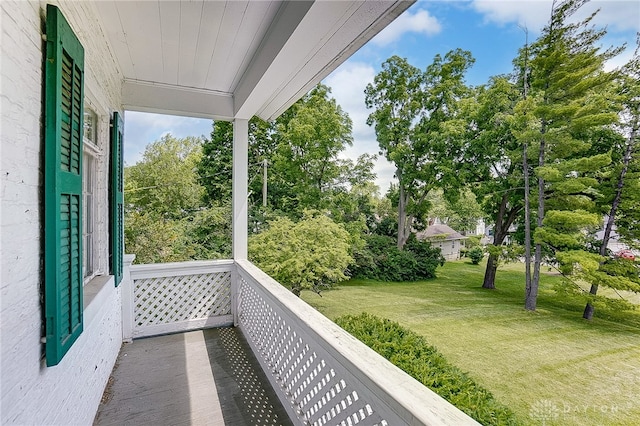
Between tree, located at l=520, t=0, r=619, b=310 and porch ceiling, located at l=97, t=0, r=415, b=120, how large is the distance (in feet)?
14.1

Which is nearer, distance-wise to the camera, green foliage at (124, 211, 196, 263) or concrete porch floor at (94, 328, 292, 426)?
concrete porch floor at (94, 328, 292, 426)

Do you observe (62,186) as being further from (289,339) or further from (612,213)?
(612,213)

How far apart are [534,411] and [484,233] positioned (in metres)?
7.35

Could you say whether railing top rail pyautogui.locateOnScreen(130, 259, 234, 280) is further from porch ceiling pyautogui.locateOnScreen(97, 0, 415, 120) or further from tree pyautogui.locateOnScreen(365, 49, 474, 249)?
tree pyautogui.locateOnScreen(365, 49, 474, 249)

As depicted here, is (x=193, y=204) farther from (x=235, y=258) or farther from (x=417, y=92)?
(x=417, y=92)

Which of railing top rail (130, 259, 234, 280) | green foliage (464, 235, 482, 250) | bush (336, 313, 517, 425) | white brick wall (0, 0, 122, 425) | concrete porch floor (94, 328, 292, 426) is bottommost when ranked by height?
concrete porch floor (94, 328, 292, 426)

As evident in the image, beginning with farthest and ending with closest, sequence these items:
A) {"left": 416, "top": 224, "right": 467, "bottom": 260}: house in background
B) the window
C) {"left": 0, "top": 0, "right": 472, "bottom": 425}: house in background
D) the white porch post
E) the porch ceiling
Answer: {"left": 416, "top": 224, "right": 467, "bottom": 260}: house in background < the white porch post < the window < the porch ceiling < {"left": 0, "top": 0, "right": 472, "bottom": 425}: house in background

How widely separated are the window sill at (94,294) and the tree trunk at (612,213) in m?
5.40

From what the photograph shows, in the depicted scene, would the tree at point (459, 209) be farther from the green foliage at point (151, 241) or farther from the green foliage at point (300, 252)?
the green foliage at point (151, 241)

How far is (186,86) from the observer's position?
3.32 meters

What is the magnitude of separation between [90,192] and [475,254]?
10315 millimetres

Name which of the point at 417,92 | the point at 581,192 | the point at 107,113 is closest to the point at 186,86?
the point at 107,113

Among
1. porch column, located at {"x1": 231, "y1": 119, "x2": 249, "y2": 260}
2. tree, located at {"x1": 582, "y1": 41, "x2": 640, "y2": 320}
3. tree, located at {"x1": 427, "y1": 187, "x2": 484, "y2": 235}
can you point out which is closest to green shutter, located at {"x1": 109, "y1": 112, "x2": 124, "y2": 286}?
porch column, located at {"x1": 231, "y1": 119, "x2": 249, "y2": 260}

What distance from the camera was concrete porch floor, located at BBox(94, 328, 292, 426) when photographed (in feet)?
6.91
